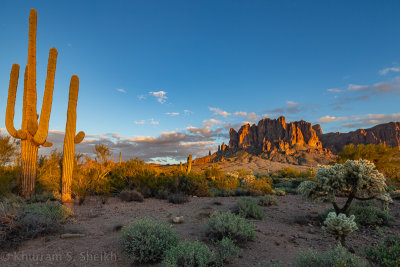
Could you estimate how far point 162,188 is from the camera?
1281cm

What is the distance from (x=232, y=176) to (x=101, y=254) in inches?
604

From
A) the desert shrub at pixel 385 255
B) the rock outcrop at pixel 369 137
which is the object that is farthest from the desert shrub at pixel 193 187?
the rock outcrop at pixel 369 137

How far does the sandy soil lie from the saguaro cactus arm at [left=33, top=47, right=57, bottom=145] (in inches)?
179

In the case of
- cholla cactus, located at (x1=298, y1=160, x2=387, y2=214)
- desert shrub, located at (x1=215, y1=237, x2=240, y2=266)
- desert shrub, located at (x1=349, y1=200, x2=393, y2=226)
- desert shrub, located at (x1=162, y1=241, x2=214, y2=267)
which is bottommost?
desert shrub, located at (x1=349, y1=200, x2=393, y2=226)

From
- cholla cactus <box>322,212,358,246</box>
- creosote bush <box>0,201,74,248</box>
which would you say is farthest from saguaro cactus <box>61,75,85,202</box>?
cholla cactus <box>322,212,358,246</box>

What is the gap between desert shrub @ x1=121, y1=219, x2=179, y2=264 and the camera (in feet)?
13.4

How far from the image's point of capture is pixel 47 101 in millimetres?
11016

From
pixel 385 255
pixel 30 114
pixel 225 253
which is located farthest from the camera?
pixel 30 114

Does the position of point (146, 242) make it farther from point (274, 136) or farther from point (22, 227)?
point (274, 136)

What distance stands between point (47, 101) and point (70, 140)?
8.24 ft

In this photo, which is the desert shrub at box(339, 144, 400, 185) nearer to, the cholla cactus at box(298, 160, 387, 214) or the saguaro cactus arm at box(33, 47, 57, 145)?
the cholla cactus at box(298, 160, 387, 214)

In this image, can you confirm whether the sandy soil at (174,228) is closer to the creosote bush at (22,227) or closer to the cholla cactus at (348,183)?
the creosote bush at (22,227)

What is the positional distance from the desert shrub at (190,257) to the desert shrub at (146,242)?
0.37 m

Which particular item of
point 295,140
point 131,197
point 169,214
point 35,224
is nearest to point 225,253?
point 169,214
